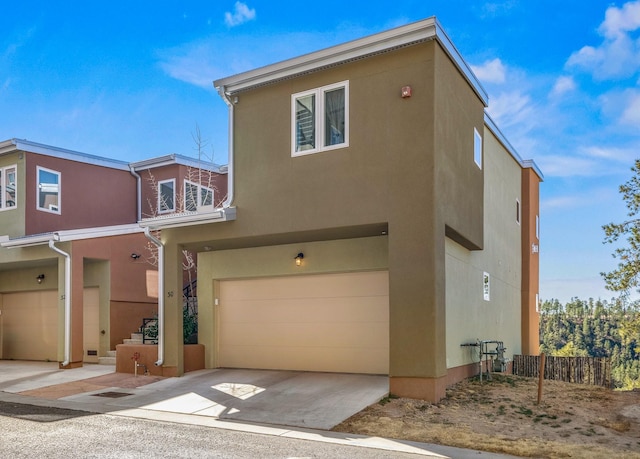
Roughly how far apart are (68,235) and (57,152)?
147 inches

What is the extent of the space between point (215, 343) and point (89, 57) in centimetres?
1215

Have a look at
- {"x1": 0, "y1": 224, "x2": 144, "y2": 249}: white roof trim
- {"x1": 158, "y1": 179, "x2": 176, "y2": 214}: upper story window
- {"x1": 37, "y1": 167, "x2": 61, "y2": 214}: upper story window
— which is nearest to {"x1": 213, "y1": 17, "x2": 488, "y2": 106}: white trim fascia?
{"x1": 0, "y1": 224, "x2": 144, "y2": 249}: white roof trim

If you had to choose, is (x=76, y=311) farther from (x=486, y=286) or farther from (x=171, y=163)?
(x=486, y=286)

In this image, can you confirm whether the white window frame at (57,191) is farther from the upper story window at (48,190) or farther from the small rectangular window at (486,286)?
the small rectangular window at (486,286)

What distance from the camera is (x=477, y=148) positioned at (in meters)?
12.8

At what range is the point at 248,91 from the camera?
38.2 feet

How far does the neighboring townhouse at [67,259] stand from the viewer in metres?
14.4

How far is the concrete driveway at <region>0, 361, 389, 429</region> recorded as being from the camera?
8672mm

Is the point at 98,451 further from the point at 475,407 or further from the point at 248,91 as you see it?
the point at 248,91

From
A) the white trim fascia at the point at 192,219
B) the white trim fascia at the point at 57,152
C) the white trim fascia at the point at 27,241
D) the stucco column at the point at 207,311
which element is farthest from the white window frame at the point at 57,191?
the stucco column at the point at 207,311

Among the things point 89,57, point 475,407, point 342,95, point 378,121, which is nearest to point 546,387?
point 475,407

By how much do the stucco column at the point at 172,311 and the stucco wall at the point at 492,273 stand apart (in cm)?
570

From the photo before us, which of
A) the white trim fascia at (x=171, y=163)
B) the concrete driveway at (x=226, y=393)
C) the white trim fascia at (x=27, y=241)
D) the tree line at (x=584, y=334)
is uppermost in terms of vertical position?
the white trim fascia at (x=171, y=163)

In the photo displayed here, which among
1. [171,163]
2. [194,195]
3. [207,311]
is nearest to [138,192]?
[171,163]
